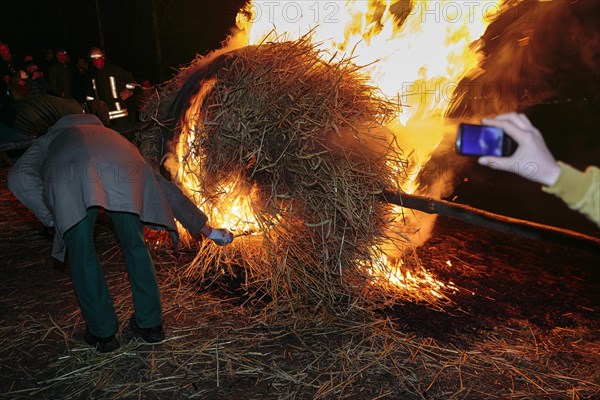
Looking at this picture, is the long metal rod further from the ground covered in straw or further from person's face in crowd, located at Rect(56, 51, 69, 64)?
person's face in crowd, located at Rect(56, 51, 69, 64)

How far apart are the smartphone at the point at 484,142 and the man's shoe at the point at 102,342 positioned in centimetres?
294

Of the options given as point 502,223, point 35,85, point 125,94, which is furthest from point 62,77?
point 502,223

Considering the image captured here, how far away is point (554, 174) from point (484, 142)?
0.26 metres

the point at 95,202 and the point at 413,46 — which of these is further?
the point at 413,46

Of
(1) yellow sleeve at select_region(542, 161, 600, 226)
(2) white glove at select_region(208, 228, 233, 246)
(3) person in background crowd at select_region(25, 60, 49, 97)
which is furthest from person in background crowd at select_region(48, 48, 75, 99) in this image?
(1) yellow sleeve at select_region(542, 161, 600, 226)

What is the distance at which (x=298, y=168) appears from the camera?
3986 mm

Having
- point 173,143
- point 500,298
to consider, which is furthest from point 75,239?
point 500,298

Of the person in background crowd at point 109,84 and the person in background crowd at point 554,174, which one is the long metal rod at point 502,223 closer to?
the person in background crowd at point 554,174

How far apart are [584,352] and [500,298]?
832 mm

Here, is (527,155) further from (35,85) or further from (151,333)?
(35,85)

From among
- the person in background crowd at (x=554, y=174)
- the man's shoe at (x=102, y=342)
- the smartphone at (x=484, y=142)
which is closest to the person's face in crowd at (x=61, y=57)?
the man's shoe at (x=102, y=342)

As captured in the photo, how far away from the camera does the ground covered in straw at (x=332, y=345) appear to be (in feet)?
10.2

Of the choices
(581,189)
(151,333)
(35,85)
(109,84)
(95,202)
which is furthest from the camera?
(35,85)

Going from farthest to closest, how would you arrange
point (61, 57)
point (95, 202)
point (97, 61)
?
point (61, 57)
point (97, 61)
point (95, 202)
